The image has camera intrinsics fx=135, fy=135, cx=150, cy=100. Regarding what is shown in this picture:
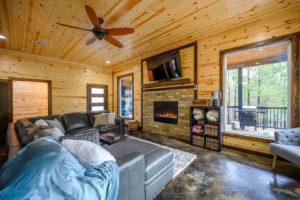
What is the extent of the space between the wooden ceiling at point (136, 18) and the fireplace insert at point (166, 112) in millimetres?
1828

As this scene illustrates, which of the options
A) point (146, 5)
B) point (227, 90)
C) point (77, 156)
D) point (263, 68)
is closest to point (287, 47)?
point (263, 68)

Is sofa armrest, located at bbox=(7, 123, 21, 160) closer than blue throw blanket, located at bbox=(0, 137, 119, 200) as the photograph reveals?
No

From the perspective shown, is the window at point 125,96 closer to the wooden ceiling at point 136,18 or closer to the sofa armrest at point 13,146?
the wooden ceiling at point 136,18

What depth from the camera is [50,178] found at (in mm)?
693

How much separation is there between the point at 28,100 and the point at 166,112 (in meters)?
4.90

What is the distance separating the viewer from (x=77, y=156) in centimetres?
106

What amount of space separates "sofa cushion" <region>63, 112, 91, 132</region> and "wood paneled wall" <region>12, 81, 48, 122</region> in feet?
6.87

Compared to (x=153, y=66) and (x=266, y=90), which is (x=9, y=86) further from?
(x=266, y=90)

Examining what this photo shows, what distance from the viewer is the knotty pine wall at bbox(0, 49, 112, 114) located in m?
4.20

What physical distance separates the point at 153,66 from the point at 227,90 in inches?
91.1

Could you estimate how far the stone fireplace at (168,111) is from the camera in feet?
12.7

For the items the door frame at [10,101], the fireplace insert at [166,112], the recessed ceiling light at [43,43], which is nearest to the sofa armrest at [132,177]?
the fireplace insert at [166,112]

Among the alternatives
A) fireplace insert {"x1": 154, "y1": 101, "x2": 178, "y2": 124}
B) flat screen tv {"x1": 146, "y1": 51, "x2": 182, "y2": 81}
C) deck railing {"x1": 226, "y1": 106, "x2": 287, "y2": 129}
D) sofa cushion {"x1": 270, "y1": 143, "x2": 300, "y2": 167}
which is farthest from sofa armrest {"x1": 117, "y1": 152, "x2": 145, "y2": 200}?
deck railing {"x1": 226, "y1": 106, "x2": 287, "y2": 129}

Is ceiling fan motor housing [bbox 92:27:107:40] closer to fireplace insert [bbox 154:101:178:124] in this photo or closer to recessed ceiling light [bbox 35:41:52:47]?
recessed ceiling light [bbox 35:41:52:47]
